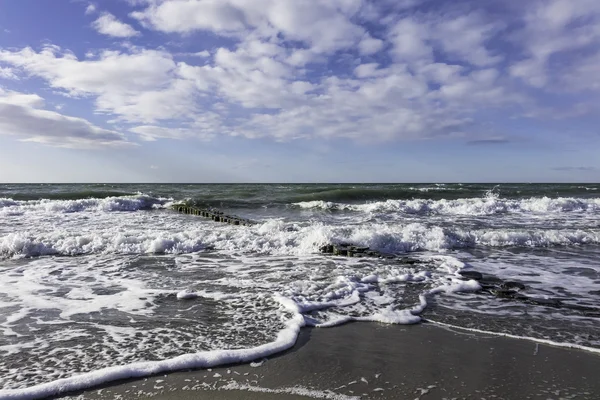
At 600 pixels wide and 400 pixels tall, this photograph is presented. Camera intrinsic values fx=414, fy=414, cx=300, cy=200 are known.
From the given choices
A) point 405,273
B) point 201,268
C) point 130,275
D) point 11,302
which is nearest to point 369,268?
point 405,273

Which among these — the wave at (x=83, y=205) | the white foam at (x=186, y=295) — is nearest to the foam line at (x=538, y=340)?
the white foam at (x=186, y=295)

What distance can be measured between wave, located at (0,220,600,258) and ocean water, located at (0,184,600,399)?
4cm

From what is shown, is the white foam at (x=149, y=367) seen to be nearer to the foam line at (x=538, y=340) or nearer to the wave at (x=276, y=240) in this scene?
the foam line at (x=538, y=340)

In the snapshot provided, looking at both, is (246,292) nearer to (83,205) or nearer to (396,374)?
(396,374)

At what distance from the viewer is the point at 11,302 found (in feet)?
19.7

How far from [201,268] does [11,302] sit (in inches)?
132

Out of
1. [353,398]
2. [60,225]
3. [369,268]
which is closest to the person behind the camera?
[353,398]

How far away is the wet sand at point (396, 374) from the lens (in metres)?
3.46

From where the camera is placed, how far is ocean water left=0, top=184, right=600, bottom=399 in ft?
14.1

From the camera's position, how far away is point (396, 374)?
3.79m

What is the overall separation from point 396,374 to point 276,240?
24.6 feet

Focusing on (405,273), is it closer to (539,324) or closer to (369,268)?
(369,268)

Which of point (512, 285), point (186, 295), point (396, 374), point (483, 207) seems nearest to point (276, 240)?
point (186, 295)

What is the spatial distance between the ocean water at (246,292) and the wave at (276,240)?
4 centimetres
